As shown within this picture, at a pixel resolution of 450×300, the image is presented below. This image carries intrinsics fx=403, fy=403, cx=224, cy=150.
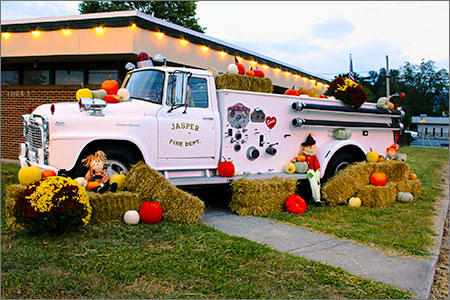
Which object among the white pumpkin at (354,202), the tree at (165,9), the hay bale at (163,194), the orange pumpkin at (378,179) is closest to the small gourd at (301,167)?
the white pumpkin at (354,202)

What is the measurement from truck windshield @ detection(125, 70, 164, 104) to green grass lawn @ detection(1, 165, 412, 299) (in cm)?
243

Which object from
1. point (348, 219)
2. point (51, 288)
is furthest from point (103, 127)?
point (348, 219)

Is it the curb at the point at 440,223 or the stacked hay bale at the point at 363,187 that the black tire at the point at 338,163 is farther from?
the curb at the point at 440,223

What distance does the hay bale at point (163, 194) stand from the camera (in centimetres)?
569

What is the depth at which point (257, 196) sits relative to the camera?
22.1ft

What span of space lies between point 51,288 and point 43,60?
11.2 metres

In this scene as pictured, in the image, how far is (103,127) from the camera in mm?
5879

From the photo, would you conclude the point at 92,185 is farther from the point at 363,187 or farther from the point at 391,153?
the point at 391,153

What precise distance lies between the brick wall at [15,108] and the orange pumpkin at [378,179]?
32.5 feet

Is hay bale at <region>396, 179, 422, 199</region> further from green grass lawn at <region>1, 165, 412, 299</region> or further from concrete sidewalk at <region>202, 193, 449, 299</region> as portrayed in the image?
green grass lawn at <region>1, 165, 412, 299</region>

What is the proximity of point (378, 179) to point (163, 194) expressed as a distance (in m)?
4.65

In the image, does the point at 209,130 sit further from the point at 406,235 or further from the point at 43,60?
the point at 43,60

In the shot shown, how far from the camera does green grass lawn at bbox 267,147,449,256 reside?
528cm

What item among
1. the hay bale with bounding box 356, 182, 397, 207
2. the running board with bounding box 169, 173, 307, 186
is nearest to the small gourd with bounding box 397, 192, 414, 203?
the hay bale with bounding box 356, 182, 397, 207
